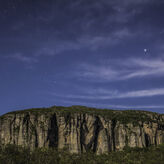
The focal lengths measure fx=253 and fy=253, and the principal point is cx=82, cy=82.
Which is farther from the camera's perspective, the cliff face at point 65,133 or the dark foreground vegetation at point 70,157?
the cliff face at point 65,133

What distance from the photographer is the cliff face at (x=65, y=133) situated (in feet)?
589

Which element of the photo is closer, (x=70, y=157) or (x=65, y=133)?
(x=70, y=157)

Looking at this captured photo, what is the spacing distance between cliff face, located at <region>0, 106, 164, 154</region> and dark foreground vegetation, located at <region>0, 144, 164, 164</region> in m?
10.2

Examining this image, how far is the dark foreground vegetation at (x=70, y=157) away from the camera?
12200 centimetres

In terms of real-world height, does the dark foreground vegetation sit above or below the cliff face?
below

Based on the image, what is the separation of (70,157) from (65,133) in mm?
36563

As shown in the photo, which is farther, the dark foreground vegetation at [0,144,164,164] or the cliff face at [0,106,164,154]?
the cliff face at [0,106,164,154]

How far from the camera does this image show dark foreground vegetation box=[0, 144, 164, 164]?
122 metres

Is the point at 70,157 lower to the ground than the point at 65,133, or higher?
lower

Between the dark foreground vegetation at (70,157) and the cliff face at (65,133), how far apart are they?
10190 mm

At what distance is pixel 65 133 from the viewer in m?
185

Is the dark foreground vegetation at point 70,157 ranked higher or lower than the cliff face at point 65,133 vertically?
lower

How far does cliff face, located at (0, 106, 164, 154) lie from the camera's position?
589ft

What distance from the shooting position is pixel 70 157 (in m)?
150
